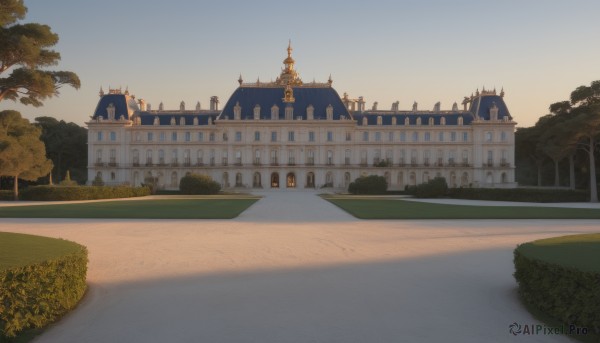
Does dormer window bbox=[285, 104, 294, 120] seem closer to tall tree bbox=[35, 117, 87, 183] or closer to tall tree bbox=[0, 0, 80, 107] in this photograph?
tall tree bbox=[35, 117, 87, 183]

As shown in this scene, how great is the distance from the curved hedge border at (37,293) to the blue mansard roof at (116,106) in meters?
66.8

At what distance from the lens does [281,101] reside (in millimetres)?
70500

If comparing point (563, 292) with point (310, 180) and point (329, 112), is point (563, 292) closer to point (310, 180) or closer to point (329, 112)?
point (329, 112)

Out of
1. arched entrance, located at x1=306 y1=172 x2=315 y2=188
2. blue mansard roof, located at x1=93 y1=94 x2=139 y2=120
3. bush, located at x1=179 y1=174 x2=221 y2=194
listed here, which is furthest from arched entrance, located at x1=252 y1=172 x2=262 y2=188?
bush, located at x1=179 y1=174 x2=221 y2=194

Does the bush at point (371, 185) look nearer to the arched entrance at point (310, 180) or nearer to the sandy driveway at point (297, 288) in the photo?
the arched entrance at point (310, 180)

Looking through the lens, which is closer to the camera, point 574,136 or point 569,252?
point 569,252

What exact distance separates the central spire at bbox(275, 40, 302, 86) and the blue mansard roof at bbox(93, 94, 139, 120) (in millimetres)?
21175

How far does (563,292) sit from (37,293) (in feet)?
21.2

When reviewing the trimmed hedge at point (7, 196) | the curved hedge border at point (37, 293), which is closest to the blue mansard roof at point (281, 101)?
the trimmed hedge at point (7, 196)

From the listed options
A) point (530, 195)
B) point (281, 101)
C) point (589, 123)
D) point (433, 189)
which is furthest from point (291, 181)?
point (589, 123)

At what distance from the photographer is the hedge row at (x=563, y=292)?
19.0 feet

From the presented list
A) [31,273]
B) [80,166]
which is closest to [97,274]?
[31,273]

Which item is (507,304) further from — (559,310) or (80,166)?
(80,166)

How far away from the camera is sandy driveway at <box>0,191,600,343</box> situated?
608cm
